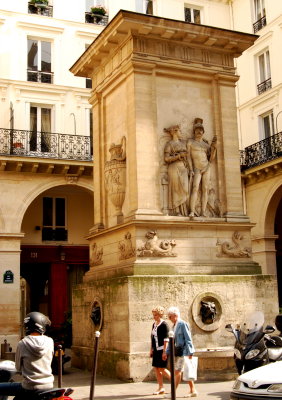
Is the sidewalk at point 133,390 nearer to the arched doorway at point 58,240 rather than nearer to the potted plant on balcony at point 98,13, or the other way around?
the arched doorway at point 58,240

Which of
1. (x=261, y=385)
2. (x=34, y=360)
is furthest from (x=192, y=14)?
(x=34, y=360)

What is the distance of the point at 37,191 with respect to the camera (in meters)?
22.5

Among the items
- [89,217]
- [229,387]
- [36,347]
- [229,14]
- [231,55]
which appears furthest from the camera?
[229,14]

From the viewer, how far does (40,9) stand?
2442 centimetres

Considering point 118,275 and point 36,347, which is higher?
point 118,275

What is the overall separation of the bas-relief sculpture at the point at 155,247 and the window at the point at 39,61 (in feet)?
45.7

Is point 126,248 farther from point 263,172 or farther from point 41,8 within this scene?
point 41,8

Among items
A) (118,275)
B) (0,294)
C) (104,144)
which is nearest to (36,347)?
(118,275)

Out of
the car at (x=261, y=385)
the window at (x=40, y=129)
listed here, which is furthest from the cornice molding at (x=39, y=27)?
the car at (x=261, y=385)

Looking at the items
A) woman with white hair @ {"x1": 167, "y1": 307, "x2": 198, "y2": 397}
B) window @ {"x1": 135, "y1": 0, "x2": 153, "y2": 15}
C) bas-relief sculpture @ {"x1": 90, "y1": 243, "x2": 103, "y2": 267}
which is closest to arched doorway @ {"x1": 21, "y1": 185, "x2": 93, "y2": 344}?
window @ {"x1": 135, "y1": 0, "x2": 153, "y2": 15}

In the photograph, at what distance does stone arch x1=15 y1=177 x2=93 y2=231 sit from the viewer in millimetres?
22062

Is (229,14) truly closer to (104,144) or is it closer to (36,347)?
(104,144)

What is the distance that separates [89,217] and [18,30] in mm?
8092

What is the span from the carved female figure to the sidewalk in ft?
11.3
